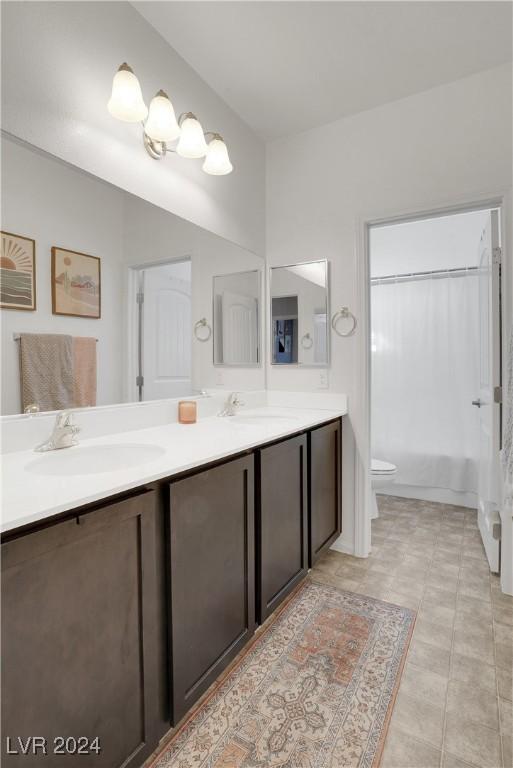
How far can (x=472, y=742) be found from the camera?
3.71 feet

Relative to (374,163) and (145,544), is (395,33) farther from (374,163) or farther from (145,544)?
(145,544)

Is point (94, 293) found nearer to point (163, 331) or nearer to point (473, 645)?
point (163, 331)

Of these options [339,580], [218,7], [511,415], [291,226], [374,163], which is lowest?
[339,580]

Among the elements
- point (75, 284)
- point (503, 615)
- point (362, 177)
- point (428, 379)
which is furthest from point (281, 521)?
point (428, 379)

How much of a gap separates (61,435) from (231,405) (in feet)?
3.28

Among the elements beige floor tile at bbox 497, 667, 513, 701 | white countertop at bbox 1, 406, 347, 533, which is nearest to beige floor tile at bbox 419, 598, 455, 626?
beige floor tile at bbox 497, 667, 513, 701

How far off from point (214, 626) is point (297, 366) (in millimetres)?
1563

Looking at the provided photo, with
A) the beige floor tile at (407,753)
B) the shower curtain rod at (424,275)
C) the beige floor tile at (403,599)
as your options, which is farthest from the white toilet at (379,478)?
the shower curtain rod at (424,275)

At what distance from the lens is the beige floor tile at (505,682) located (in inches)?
50.8

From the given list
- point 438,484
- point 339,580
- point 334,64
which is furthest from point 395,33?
point 438,484

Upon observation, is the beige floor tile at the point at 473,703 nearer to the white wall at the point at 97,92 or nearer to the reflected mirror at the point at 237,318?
the reflected mirror at the point at 237,318

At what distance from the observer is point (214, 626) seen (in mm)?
1201

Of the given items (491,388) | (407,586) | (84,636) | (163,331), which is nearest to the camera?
(84,636)

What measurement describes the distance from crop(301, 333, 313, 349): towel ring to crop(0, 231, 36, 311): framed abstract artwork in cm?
155
